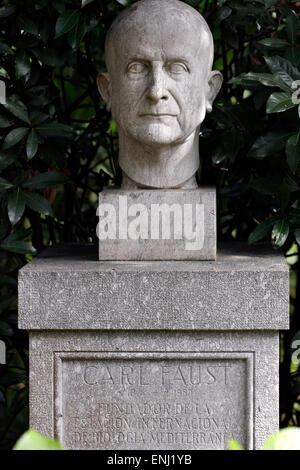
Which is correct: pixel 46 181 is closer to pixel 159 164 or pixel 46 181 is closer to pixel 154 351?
pixel 159 164

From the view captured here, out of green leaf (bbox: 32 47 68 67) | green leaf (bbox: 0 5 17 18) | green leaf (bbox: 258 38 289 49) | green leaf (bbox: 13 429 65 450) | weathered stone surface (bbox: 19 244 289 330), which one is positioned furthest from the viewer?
green leaf (bbox: 32 47 68 67)

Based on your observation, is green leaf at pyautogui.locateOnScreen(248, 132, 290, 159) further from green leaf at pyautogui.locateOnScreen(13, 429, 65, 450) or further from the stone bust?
green leaf at pyautogui.locateOnScreen(13, 429, 65, 450)

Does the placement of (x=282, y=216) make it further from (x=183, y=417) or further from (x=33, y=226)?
(x=33, y=226)

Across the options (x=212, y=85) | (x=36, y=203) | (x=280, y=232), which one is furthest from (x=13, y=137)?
(x=280, y=232)

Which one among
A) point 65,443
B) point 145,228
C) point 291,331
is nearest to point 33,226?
point 145,228

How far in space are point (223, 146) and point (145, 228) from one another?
0.66m

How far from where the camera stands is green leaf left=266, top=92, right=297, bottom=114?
2.79 m

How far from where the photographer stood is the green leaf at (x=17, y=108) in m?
3.15

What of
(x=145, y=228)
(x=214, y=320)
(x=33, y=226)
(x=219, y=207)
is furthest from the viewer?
(x=219, y=207)

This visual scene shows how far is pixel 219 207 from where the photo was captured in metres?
4.06

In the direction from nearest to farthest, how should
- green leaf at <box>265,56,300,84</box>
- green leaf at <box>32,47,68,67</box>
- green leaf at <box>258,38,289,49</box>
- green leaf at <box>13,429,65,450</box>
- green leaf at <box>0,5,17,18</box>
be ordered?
green leaf at <box>13,429,65,450</box> → green leaf at <box>265,56,300,84</box> → green leaf at <box>258,38,289,49</box> → green leaf at <box>0,5,17,18</box> → green leaf at <box>32,47,68,67</box>

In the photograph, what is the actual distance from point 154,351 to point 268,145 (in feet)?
3.14

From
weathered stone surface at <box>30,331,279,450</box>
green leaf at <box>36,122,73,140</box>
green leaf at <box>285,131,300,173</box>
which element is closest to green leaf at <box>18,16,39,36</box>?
green leaf at <box>36,122,73,140</box>

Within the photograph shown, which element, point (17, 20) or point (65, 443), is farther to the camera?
point (17, 20)
